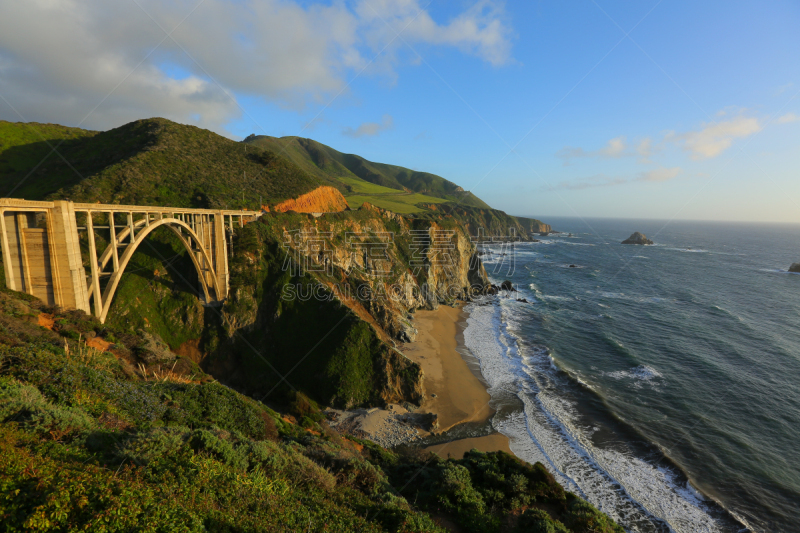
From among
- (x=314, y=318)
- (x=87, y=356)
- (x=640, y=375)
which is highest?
(x=87, y=356)

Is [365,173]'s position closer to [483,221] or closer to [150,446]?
→ [483,221]

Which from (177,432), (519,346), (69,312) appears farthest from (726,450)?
(69,312)

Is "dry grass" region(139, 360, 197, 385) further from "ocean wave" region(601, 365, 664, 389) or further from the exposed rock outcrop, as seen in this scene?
"ocean wave" region(601, 365, 664, 389)

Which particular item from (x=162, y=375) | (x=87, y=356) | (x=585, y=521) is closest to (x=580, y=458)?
(x=585, y=521)

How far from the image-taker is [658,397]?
2948cm

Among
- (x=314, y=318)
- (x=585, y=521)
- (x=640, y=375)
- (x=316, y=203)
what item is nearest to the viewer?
(x=585, y=521)

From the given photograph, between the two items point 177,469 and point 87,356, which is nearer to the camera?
point 177,469

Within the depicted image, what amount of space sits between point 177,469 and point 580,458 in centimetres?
2552

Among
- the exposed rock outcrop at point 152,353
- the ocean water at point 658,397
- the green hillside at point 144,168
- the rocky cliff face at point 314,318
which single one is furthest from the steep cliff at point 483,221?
the exposed rock outcrop at point 152,353


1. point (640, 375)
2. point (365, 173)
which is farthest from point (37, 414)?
point (365, 173)

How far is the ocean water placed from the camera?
20.2 meters

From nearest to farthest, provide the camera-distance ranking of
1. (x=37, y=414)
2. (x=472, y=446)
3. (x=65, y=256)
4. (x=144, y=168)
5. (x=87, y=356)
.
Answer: (x=37, y=414) < (x=87, y=356) < (x=65, y=256) < (x=472, y=446) < (x=144, y=168)

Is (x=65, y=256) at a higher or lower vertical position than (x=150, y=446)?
higher

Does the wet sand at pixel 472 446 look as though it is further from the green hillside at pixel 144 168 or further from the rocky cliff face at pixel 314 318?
the green hillside at pixel 144 168
